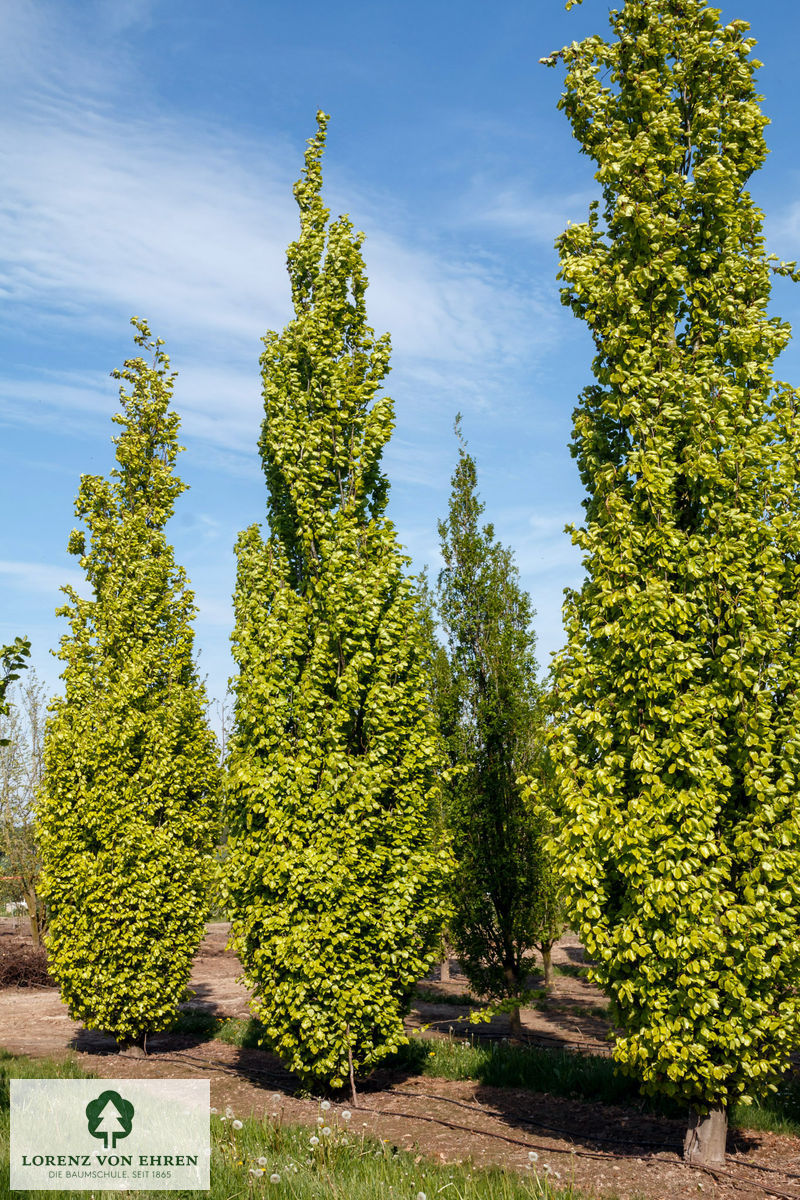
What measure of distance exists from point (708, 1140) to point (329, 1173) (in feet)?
11.8

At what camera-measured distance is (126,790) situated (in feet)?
41.4

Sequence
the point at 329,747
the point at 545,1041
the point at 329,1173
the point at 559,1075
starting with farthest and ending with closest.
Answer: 1. the point at 545,1041
2. the point at 559,1075
3. the point at 329,747
4. the point at 329,1173

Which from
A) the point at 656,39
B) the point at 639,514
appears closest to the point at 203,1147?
the point at 639,514

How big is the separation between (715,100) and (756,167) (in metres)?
0.77

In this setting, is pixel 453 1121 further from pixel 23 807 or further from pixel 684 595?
pixel 23 807

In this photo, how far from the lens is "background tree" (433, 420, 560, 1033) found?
526 inches

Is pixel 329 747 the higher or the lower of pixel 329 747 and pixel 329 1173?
the higher

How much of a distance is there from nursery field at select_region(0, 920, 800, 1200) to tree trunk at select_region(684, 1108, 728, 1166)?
15cm

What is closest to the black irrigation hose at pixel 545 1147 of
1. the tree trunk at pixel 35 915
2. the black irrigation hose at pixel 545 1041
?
the black irrigation hose at pixel 545 1041

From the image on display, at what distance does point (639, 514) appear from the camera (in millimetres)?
7695

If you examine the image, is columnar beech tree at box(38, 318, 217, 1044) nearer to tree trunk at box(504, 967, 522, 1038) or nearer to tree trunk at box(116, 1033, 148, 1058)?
tree trunk at box(116, 1033, 148, 1058)

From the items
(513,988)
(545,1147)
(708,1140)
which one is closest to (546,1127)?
(545,1147)

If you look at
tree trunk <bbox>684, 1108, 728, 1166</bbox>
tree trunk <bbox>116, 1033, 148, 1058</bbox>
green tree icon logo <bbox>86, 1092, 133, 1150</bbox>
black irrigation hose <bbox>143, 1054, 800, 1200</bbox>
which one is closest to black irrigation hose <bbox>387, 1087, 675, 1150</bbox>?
black irrigation hose <bbox>143, 1054, 800, 1200</bbox>

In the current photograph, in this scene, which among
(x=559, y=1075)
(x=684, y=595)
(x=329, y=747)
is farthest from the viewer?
(x=559, y=1075)
